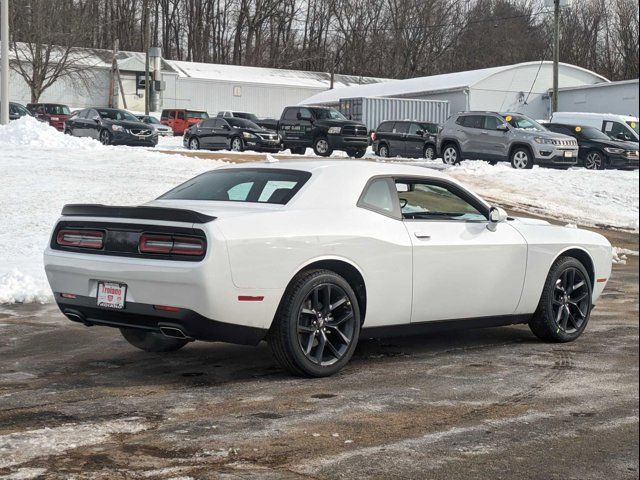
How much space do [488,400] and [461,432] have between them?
0.77 meters

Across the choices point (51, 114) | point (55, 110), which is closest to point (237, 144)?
point (51, 114)

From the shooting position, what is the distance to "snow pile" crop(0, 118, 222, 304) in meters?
12.0

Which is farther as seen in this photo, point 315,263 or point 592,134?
→ point 592,134

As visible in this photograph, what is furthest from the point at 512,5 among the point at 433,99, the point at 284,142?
the point at 284,142

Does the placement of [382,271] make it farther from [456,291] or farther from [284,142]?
[284,142]

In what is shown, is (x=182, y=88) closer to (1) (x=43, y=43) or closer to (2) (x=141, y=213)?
(1) (x=43, y=43)

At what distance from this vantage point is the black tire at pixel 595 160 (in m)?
A: 31.1

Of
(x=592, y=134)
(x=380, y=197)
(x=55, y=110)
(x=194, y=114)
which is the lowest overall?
(x=380, y=197)

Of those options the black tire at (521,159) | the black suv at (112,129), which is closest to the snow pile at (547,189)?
the black tire at (521,159)

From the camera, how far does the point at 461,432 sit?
5.14 meters

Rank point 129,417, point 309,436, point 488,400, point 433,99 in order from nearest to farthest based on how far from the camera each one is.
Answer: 1. point 309,436
2. point 129,417
3. point 488,400
4. point 433,99

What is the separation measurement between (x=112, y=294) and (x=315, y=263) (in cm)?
126

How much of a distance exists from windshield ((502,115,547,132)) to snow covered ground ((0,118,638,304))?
2024 millimetres

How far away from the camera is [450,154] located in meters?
32.0
